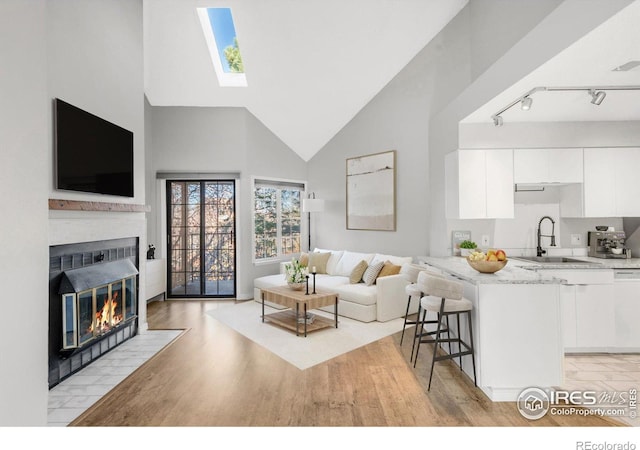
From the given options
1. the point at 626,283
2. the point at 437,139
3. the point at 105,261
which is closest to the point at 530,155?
the point at 437,139

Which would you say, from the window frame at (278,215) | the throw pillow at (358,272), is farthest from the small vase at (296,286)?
the window frame at (278,215)

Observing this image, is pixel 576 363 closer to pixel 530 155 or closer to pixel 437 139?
pixel 530 155

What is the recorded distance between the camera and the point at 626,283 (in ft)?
10.7

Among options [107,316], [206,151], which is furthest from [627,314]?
[206,151]

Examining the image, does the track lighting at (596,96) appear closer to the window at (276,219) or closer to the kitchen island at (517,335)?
the kitchen island at (517,335)

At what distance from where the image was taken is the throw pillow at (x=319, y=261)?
5902 mm

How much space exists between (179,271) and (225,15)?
417cm

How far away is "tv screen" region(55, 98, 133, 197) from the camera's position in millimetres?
2977

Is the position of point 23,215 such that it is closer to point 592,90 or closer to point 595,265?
point 592,90

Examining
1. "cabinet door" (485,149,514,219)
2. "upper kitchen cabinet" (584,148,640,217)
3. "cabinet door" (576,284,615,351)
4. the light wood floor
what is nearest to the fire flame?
the light wood floor

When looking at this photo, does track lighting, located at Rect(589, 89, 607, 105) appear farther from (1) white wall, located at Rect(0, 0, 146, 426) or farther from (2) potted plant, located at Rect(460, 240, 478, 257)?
(1) white wall, located at Rect(0, 0, 146, 426)

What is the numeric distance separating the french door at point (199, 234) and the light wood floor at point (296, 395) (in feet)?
8.24

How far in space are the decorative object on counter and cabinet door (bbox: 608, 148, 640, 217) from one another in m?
1.47

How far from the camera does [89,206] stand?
329 cm
